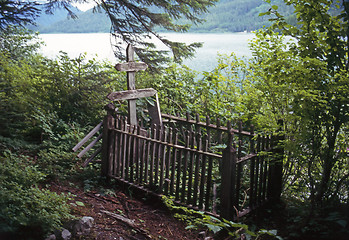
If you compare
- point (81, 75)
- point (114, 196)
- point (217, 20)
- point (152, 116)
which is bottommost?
point (114, 196)

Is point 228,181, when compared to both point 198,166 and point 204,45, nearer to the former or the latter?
point 198,166

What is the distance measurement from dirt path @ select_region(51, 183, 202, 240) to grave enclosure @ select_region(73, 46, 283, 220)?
27 cm

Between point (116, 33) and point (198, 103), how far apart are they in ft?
7.60

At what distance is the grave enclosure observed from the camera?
414 centimetres

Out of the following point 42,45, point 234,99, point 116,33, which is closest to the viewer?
point 234,99

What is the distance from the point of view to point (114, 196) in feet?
16.8

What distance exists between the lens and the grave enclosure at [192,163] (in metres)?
4.14

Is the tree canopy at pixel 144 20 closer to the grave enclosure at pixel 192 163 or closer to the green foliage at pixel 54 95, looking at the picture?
the green foliage at pixel 54 95

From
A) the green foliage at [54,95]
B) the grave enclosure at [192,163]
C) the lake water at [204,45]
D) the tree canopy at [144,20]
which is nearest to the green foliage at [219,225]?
the grave enclosure at [192,163]

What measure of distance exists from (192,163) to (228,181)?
24.1 inches

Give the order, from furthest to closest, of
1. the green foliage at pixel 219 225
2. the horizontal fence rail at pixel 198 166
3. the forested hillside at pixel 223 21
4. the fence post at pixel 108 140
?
the forested hillside at pixel 223 21 → the fence post at pixel 108 140 → the horizontal fence rail at pixel 198 166 → the green foliage at pixel 219 225

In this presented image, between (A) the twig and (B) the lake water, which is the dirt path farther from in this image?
(B) the lake water

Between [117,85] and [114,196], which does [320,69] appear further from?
[117,85]

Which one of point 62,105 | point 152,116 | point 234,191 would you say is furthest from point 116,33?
point 234,191
